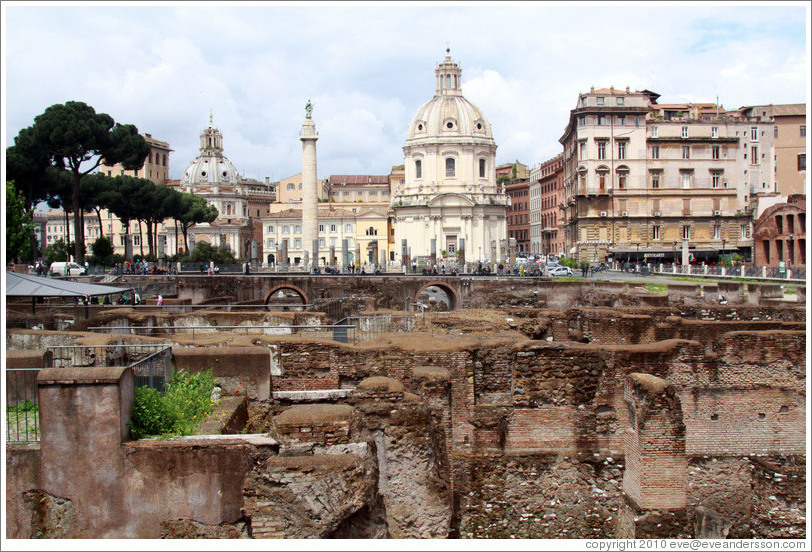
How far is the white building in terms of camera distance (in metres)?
84.1

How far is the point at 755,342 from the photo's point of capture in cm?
1387

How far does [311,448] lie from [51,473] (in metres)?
2.61

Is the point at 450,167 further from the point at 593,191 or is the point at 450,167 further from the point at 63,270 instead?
the point at 63,270

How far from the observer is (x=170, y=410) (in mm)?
8820

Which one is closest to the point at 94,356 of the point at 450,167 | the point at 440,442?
the point at 440,442

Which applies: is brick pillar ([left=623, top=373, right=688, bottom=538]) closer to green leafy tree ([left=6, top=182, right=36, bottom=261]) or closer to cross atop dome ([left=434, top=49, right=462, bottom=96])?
green leafy tree ([left=6, top=182, right=36, bottom=261])

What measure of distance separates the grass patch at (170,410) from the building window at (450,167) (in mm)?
75885

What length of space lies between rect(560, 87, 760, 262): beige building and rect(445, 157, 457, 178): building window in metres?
21.2

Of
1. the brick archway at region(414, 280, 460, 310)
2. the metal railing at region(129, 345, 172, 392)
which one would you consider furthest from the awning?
the brick archway at region(414, 280, 460, 310)

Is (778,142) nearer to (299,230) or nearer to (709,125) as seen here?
(709,125)

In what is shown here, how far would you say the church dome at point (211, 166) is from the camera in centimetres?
12988

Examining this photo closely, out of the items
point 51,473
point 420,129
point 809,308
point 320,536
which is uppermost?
point 420,129

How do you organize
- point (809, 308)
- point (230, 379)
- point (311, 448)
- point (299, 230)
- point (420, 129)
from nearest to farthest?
point (311, 448) → point (809, 308) → point (230, 379) → point (420, 129) → point (299, 230)

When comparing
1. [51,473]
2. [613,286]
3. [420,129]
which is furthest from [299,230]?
[51,473]
